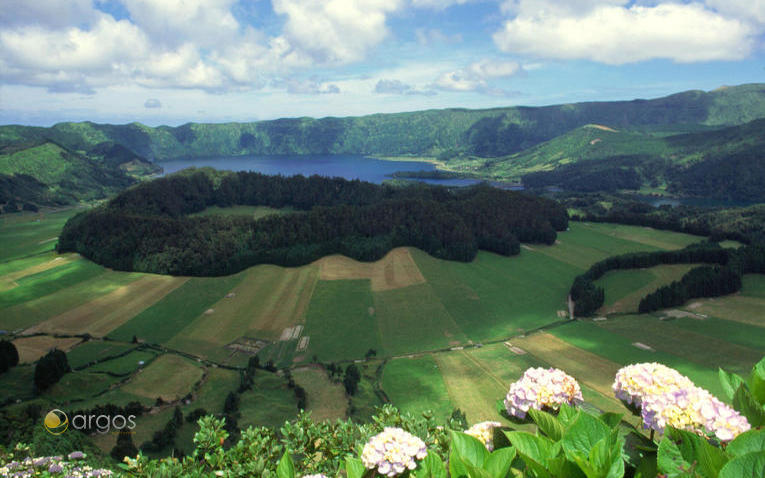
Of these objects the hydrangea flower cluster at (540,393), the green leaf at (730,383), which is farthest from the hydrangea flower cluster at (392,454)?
the green leaf at (730,383)

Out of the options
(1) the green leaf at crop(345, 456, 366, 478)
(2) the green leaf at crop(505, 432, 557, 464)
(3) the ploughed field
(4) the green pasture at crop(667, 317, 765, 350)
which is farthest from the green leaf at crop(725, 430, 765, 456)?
(4) the green pasture at crop(667, 317, 765, 350)

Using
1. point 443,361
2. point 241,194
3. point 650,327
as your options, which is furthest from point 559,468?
point 241,194

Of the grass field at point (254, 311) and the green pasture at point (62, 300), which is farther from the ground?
the green pasture at point (62, 300)

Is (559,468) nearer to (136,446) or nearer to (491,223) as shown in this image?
(136,446)

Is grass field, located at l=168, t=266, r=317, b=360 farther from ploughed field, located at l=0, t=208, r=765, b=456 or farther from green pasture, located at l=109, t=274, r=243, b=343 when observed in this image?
green pasture, located at l=109, t=274, r=243, b=343

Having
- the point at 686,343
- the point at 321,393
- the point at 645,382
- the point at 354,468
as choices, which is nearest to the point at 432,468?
the point at 354,468

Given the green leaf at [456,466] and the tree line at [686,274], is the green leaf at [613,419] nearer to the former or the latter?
the green leaf at [456,466]
